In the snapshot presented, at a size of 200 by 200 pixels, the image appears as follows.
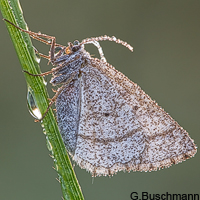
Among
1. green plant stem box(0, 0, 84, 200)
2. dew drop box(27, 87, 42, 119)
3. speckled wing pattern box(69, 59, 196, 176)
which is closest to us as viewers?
green plant stem box(0, 0, 84, 200)

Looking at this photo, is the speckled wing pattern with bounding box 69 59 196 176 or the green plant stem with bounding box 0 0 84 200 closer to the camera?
the green plant stem with bounding box 0 0 84 200

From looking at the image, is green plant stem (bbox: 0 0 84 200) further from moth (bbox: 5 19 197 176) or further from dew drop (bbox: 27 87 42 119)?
moth (bbox: 5 19 197 176)

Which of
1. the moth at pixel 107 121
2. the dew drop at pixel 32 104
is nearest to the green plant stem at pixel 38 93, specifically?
the dew drop at pixel 32 104

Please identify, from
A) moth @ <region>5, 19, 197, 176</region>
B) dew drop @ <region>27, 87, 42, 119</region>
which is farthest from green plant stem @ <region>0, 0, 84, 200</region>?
moth @ <region>5, 19, 197, 176</region>

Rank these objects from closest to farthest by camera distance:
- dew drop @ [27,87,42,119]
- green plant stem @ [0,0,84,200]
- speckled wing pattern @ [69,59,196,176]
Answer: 1. green plant stem @ [0,0,84,200]
2. dew drop @ [27,87,42,119]
3. speckled wing pattern @ [69,59,196,176]

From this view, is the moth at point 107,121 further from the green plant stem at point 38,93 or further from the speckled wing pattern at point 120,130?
the green plant stem at point 38,93

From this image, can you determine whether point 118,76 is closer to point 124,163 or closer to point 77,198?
point 124,163
